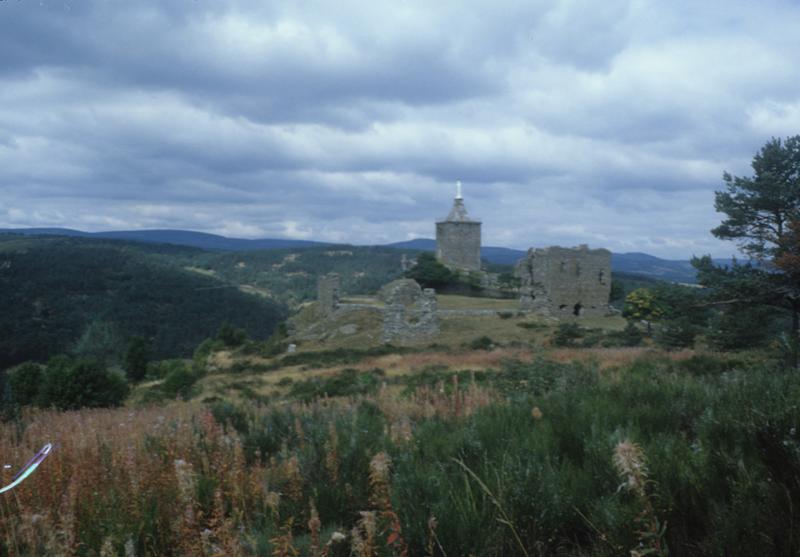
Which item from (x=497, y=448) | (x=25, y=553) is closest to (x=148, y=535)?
(x=25, y=553)

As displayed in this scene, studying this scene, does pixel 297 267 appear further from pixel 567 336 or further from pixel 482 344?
pixel 567 336

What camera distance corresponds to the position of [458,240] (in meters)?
57.9

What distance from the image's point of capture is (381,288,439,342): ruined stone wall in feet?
101

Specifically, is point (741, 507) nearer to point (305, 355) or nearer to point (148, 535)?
point (148, 535)

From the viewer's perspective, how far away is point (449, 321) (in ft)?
111

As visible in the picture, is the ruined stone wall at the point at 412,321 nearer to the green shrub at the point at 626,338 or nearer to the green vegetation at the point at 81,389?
the green shrub at the point at 626,338

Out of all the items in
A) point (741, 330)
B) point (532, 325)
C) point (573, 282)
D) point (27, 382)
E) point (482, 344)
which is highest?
point (573, 282)

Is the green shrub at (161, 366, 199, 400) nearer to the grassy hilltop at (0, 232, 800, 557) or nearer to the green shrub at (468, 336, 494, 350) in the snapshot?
the green shrub at (468, 336, 494, 350)

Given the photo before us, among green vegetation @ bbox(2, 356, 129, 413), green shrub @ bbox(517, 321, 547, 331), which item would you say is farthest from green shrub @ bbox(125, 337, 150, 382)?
green shrub @ bbox(517, 321, 547, 331)

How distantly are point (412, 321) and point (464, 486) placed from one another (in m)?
28.8

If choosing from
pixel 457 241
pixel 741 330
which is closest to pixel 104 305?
pixel 457 241

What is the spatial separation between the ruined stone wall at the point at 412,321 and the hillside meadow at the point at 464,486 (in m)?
25.0

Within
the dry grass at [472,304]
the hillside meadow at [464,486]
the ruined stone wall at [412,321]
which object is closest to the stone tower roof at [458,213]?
the dry grass at [472,304]

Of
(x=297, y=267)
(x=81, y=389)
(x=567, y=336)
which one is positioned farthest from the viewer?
(x=297, y=267)
